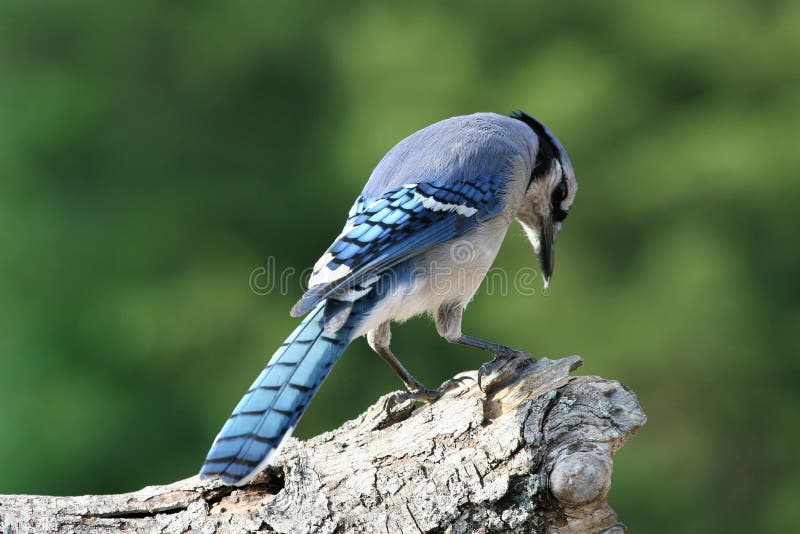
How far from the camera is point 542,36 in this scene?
16.5 feet

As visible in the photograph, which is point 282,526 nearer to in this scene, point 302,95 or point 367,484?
point 367,484

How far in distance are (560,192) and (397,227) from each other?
856 mm

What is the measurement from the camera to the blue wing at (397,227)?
229 cm

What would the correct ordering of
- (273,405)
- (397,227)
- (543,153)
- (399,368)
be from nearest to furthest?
1. (273,405)
2. (397,227)
3. (399,368)
4. (543,153)

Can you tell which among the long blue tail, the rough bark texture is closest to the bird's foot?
the rough bark texture

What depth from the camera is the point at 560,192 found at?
307cm

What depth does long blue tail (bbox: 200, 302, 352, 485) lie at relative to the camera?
1859mm

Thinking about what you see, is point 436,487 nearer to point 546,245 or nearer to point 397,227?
point 397,227

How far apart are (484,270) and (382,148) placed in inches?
68.8

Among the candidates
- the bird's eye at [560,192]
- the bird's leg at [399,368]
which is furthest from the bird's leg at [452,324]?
the bird's eye at [560,192]

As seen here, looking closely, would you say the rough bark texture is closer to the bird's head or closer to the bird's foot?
the bird's foot

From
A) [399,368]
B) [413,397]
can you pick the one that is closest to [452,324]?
[399,368]

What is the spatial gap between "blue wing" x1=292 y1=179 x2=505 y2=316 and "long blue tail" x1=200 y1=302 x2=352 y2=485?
0.09 meters

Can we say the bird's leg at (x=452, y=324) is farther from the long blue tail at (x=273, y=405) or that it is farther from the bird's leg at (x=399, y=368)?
the long blue tail at (x=273, y=405)
